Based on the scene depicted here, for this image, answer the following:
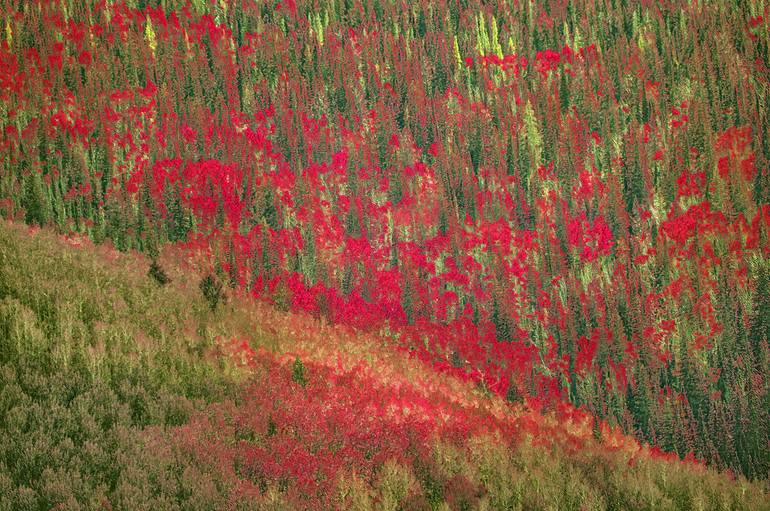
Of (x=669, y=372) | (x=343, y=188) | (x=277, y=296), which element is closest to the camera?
(x=277, y=296)

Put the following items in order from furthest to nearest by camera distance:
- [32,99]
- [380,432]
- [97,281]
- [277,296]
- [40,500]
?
[32,99] → [277,296] → [97,281] → [380,432] → [40,500]

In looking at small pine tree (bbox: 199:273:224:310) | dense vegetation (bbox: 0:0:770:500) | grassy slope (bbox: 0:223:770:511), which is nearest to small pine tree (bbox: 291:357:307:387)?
grassy slope (bbox: 0:223:770:511)

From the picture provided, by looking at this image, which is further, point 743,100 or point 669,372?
point 743,100

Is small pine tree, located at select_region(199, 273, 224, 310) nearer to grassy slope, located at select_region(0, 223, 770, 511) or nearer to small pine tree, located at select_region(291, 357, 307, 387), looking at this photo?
grassy slope, located at select_region(0, 223, 770, 511)

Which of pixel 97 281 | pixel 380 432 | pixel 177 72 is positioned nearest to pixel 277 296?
pixel 97 281

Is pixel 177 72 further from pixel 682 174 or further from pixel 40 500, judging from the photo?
pixel 40 500

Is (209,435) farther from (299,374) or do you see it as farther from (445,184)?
(445,184)

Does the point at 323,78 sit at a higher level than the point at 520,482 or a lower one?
higher
